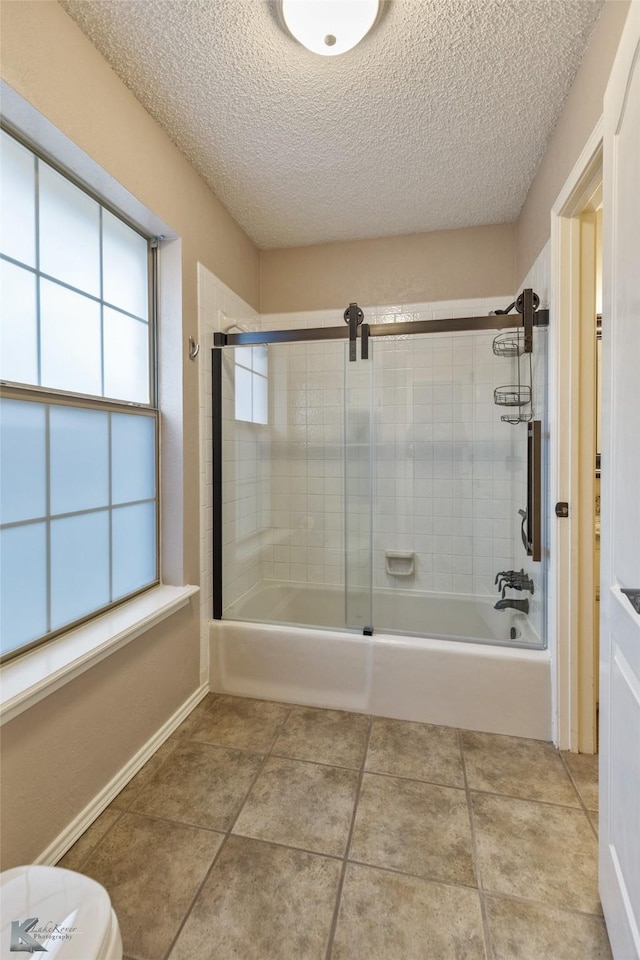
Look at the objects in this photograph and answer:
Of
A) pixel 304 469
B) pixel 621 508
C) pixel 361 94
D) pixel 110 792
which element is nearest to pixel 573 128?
pixel 361 94

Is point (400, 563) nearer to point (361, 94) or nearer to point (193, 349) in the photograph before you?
point (193, 349)

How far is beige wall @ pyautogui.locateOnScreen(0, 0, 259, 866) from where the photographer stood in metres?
1.17

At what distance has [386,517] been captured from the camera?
2.61m

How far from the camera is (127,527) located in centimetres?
177

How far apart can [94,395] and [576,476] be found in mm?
1940

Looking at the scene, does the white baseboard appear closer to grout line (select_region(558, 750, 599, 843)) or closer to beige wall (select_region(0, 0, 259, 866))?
beige wall (select_region(0, 0, 259, 866))

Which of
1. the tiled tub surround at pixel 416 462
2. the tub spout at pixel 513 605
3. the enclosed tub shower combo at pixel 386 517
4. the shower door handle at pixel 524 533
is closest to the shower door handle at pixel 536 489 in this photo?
the enclosed tub shower combo at pixel 386 517

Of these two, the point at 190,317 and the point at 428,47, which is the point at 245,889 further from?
the point at 428,47

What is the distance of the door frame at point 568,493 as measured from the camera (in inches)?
66.9

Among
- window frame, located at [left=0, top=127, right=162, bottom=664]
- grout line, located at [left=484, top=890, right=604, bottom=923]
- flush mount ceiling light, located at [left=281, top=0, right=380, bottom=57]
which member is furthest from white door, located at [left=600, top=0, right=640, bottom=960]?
window frame, located at [left=0, top=127, right=162, bottom=664]

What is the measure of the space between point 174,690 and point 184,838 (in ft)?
2.09

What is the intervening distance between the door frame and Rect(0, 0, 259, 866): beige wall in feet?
5.37

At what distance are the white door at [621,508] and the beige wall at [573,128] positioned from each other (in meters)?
→ 0.49

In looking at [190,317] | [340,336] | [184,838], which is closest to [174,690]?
[184,838]
